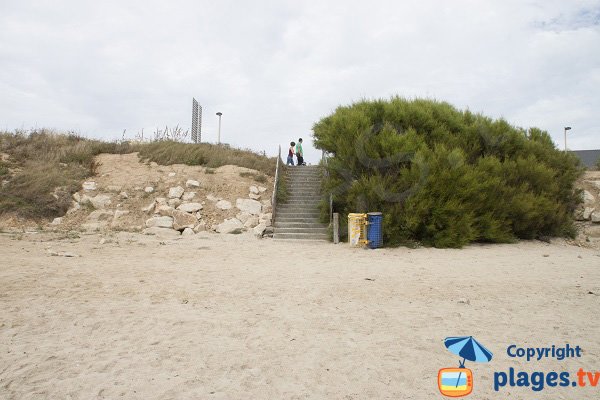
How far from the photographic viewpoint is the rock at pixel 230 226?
1486 centimetres

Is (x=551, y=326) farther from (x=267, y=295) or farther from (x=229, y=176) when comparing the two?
(x=229, y=176)

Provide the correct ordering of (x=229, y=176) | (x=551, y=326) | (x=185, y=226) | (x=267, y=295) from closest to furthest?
(x=551, y=326) < (x=267, y=295) < (x=185, y=226) < (x=229, y=176)

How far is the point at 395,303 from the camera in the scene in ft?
19.5

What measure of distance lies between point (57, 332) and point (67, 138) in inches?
846

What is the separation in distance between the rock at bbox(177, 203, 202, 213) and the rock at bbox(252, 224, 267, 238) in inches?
118

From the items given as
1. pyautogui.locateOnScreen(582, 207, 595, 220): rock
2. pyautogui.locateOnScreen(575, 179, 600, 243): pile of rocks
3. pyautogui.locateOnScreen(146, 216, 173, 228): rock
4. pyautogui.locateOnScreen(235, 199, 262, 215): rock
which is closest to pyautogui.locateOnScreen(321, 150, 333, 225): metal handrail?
pyautogui.locateOnScreen(235, 199, 262, 215): rock

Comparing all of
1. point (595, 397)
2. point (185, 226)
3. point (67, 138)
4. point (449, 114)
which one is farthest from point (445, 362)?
point (67, 138)

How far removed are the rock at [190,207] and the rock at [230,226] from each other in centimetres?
160

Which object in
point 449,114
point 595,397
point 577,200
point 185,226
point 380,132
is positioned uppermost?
point 449,114

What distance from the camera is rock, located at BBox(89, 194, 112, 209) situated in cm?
1611

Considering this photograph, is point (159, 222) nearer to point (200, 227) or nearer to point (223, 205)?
point (200, 227)

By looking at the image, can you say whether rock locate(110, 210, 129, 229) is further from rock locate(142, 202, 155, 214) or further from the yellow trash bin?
the yellow trash bin

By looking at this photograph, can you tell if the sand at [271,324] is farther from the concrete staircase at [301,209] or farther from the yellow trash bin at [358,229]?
the concrete staircase at [301,209]

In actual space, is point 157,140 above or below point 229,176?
above
